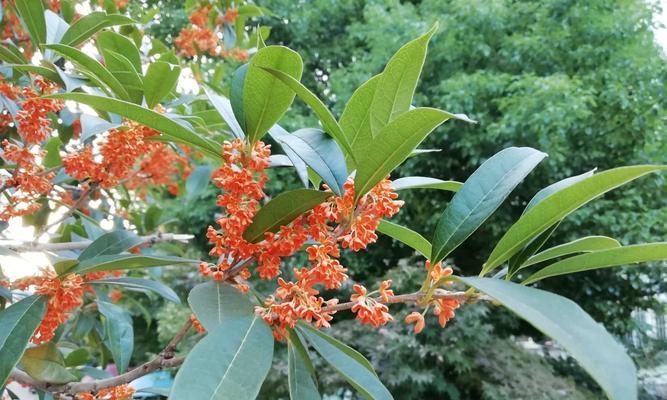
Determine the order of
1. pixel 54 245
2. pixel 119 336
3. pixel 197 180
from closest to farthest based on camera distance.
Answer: pixel 54 245
pixel 119 336
pixel 197 180

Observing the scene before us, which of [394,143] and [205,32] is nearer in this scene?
[394,143]

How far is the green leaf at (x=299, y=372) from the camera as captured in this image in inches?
25.5

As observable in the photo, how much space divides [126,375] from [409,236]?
0.42 m

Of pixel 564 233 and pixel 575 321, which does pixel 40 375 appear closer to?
pixel 575 321

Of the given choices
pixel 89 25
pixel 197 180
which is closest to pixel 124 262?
pixel 89 25

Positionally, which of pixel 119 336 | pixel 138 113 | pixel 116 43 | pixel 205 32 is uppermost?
pixel 205 32

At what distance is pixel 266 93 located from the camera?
0.62 metres

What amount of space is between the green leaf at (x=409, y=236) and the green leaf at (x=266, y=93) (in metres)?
0.21

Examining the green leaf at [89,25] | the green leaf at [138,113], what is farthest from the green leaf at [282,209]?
the green leaf at [89,25]

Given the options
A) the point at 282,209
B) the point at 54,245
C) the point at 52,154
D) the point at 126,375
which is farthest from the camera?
the point at 52,154

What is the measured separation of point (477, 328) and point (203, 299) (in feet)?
11.3

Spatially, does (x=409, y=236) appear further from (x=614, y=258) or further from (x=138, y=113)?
(x=138, y=113)

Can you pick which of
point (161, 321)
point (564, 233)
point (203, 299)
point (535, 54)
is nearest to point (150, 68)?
point (203, 299)

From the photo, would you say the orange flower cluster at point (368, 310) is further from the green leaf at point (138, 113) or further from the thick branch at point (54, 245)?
the thick branch at point (54, 245)
